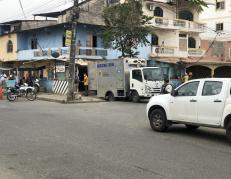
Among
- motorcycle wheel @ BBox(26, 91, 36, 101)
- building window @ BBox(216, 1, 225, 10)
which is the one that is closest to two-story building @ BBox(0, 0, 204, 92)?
motorcycle wheel @ BBox(26, 91, 36, 101)

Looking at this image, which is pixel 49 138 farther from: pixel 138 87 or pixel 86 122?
pixel 138 87

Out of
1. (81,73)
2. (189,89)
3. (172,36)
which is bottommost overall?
(189,89)

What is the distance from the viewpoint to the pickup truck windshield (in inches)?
→ 997

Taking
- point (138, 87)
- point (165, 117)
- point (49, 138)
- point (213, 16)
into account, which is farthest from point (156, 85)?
point (213, 16)

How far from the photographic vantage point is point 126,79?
2631 centimetres

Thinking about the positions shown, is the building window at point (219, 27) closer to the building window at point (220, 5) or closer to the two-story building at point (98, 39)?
the building window at point (220, 5)

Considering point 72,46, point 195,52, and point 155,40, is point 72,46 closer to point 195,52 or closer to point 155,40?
point 155,40

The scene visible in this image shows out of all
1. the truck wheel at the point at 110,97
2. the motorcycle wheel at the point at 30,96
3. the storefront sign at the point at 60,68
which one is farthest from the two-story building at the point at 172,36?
the motorcycle wheel at the point at 30,96

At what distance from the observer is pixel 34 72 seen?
3747 cm

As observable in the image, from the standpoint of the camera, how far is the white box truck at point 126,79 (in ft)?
82.8

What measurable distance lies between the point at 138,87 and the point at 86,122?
439 inches

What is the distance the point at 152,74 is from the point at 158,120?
42.9ft

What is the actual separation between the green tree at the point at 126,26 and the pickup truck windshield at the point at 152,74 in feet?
21.4

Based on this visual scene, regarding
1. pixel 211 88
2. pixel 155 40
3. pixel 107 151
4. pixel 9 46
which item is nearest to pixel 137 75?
pixel 211 88
